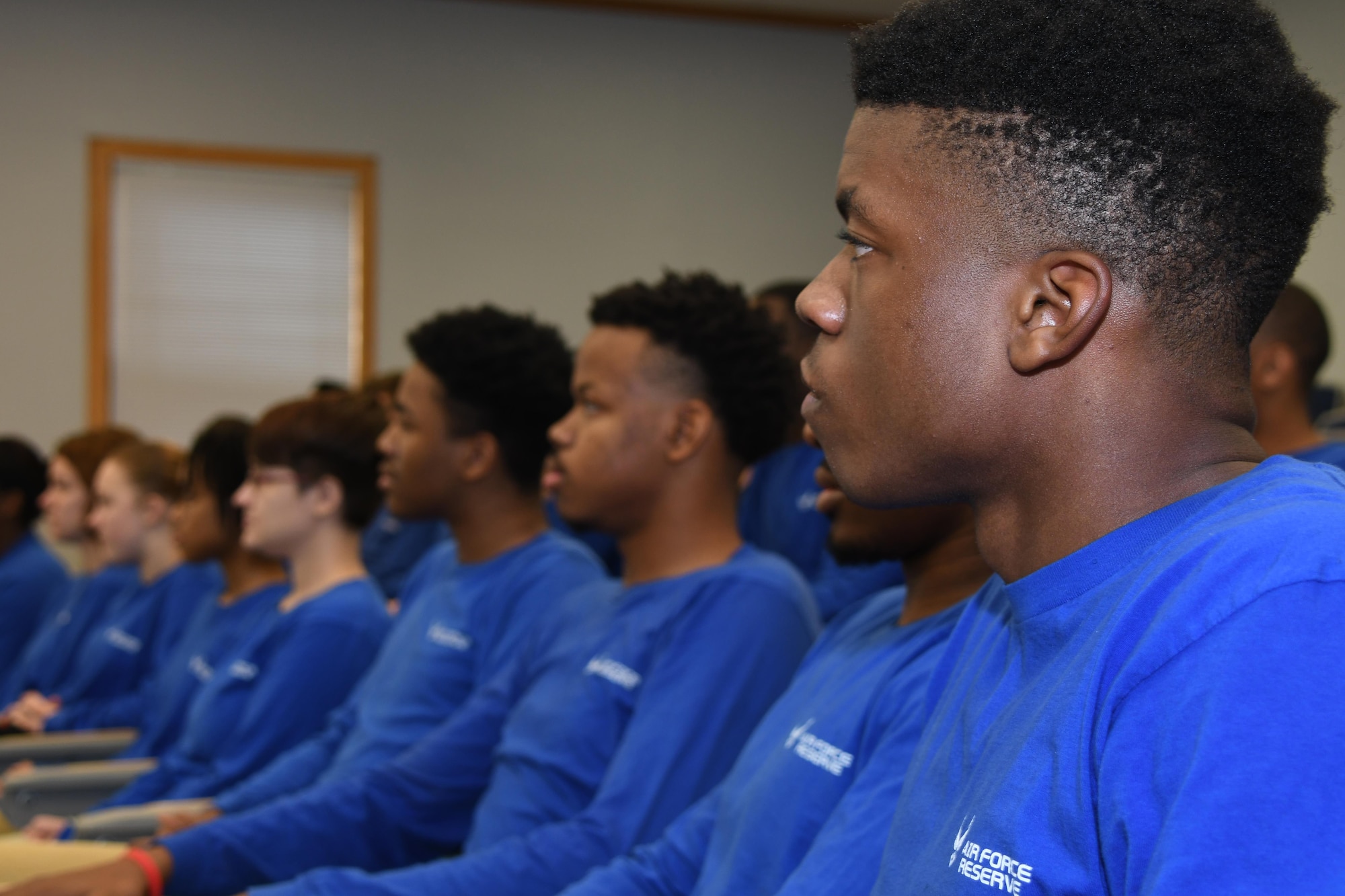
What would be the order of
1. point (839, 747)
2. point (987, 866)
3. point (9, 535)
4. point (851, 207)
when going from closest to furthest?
point (987, 866), point (851, 207), point (839, 747), point (9, 535)

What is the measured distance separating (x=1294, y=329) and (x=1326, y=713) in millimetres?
2722

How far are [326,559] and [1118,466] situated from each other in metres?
2.26

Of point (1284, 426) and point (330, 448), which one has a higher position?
point (1284, 426)

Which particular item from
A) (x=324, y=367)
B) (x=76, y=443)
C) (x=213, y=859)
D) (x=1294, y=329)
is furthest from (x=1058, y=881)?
(x=324, y=367)

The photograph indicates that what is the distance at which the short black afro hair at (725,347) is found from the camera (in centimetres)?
191

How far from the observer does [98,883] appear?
1.63 m

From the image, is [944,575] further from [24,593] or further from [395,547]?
[24,593]

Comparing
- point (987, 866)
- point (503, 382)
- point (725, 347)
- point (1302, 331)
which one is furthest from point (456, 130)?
point (987, 866)

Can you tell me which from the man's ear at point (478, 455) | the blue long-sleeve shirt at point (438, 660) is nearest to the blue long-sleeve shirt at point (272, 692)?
the blue long-sleeve shirt at point (438, 660)

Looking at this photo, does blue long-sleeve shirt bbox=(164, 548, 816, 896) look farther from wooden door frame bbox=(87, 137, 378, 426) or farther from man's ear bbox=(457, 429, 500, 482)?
wooden door frame bbox=(87, 137, 378, 426)

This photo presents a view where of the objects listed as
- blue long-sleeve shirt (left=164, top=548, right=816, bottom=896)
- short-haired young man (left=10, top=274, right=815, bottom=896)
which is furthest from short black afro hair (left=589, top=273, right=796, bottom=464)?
blue long-sleeve shirt (left=164, top=548, right=816, bottom=896)

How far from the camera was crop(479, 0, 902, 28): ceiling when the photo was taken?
5727mm

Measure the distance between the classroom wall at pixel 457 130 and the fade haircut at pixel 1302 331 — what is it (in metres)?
3.13

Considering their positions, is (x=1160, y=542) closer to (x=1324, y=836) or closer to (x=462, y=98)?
(x=1324, y=836)
